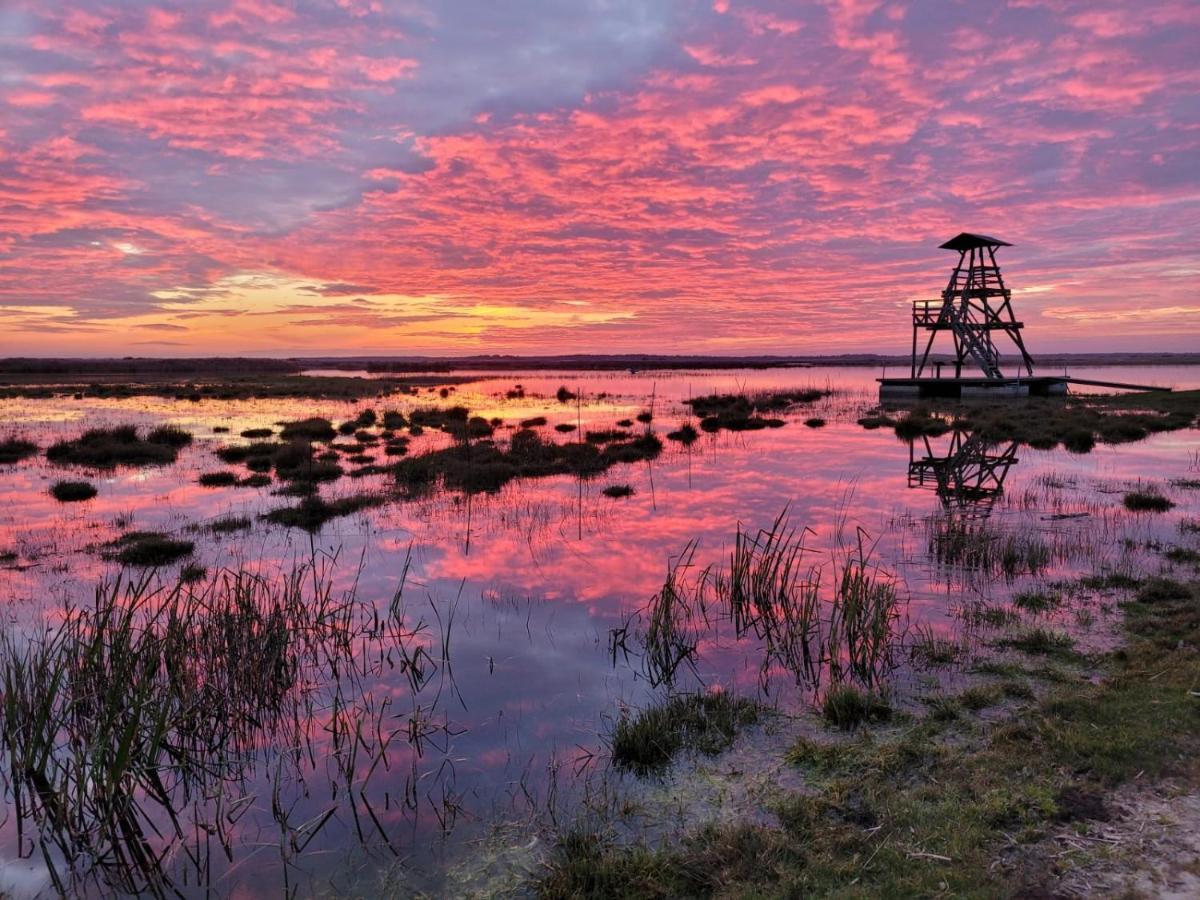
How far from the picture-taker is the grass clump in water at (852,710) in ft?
25.2

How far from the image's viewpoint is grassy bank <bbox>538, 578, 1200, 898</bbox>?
4.96 m

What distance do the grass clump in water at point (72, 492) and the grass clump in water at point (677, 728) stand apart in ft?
66.3

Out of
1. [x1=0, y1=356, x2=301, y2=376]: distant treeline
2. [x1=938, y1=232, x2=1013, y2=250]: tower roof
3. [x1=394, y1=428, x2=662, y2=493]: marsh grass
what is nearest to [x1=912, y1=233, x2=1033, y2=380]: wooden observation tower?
[x1=938, y1=232, x2=1013, y2=250]: tower roof

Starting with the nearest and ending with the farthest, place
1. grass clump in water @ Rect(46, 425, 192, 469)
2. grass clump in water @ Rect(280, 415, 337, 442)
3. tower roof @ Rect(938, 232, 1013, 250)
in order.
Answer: grass clump in water @ Rect(46, 425, 192, 469), grass clump in water @ Rect(280, 415, 337, 442), tower roof @ Rect(938, 232, 1013, 250)

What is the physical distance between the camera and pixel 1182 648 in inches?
341

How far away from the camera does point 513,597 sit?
12.4 metres

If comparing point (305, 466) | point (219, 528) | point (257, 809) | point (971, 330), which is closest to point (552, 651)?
point (257, 809)

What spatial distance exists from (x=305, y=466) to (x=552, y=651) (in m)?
18.7

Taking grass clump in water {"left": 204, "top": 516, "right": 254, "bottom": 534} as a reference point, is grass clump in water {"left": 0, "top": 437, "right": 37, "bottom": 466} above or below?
above

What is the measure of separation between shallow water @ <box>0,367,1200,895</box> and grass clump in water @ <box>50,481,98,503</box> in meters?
0.42

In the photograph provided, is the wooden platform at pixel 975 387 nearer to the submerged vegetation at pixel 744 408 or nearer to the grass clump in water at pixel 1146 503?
the submerged vegetation at pixel 744 408

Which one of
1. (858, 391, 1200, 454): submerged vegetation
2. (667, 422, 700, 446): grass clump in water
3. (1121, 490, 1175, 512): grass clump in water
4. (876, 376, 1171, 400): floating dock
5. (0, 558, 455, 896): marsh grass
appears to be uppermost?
(876, 376, 1171, 400): floating dock

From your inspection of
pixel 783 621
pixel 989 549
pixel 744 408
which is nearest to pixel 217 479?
pixel 783 621

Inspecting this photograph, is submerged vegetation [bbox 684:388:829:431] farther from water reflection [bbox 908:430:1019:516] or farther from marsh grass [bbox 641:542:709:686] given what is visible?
marsh grass [bbox 641:542:709:686]
